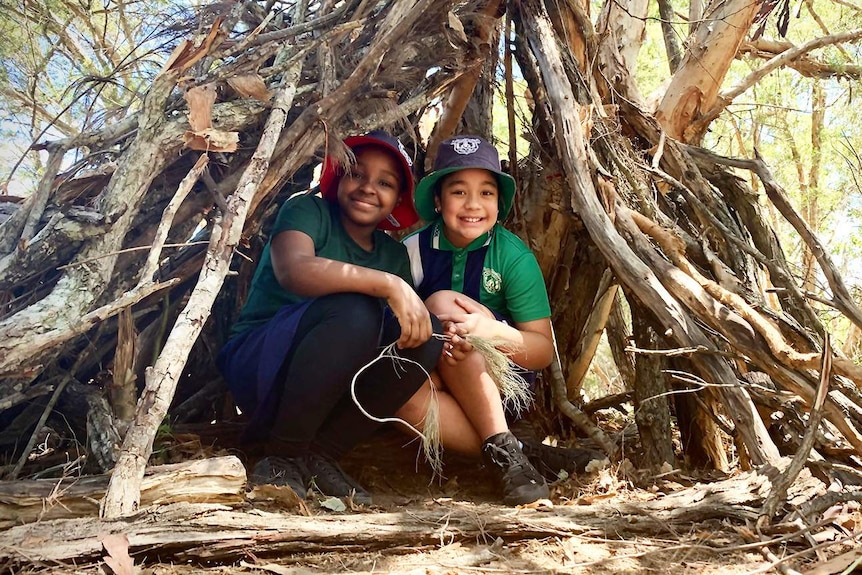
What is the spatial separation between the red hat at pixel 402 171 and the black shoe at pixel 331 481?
3.36ft

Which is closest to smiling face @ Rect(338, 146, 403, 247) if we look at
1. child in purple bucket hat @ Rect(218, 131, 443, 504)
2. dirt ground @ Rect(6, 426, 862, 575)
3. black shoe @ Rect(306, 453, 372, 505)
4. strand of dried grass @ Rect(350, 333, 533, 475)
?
child in purple bucket hat @ Rect(218, 131, 443, 504)

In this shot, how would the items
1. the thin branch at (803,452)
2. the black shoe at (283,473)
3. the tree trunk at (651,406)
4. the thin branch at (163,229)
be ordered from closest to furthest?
the thin branch at (803,452) → the thin branch at (163,229) → the black shoe at (283,473) → the tree trunk at (651,406)

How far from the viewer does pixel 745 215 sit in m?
3.00

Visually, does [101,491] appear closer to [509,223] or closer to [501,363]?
[501,363]

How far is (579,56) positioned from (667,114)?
0.68 m

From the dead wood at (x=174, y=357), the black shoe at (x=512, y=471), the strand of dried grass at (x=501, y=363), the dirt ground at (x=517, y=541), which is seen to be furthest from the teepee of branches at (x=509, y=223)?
the black shoe at (x=512, y=471)

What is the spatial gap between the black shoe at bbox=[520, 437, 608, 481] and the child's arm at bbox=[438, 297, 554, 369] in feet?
1.27

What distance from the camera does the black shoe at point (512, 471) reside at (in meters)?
2.10

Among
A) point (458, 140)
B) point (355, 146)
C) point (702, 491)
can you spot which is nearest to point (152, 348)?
point (355, 146)

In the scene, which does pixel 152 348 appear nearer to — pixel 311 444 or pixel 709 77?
pixel 311 444

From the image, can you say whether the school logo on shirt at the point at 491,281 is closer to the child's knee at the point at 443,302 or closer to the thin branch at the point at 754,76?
the child's knee at the point at 443,302

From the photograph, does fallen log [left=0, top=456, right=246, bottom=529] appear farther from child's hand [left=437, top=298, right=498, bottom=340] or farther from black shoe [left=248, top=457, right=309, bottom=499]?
child's hand [left=437, top=298, right=498, bottom=340]

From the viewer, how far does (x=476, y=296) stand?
2576 mm

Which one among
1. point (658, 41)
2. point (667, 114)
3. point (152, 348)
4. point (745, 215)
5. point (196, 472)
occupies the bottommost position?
point (196, 472)
